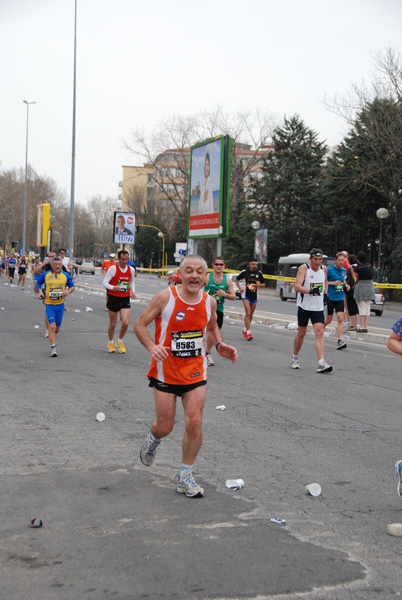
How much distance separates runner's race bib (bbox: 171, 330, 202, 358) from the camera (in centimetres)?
494

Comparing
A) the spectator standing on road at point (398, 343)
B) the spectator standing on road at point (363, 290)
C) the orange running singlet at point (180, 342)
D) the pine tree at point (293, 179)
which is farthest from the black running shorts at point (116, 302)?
the pine tree at point (293, 179)

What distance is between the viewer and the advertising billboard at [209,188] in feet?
96.6

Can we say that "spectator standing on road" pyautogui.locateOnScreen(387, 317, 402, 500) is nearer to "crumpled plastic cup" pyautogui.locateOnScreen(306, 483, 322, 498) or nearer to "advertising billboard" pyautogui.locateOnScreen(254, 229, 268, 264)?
"crumpled plastic cup" pyautogui.locateOnScreen(306, 483, 322, 498)

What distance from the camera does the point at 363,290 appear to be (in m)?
17.6

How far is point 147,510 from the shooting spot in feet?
14.4

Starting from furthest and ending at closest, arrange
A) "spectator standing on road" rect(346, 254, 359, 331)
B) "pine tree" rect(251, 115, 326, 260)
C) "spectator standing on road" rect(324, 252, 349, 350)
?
"pine tree" rect(251, 115, 326, 260), "spectator standing on road" rect(346, 254, 359, 331), "spectator standing on road" rect(324, 252, 349, 350)

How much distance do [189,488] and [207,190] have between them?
87.3 ft

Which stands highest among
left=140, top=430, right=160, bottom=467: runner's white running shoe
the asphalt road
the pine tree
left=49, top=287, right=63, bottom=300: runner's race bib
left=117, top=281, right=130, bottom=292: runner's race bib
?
the pine tree

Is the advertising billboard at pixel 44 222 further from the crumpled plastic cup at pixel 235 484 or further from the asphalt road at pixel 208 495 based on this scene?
the crumpled plastic cup at pixel 235 484

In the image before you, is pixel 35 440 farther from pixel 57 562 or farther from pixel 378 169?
pixel 378 169

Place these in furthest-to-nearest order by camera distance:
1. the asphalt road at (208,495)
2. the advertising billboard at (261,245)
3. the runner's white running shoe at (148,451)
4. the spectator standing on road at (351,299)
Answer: the advertising billboard at (261,245)
the spectator standing on road at (351,299)
the runner's white running shoe at (148,451)
the asphalt road at (208,495)

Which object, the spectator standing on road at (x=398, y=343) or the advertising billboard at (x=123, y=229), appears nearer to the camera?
the spectator standing on road at (x=398, y=343)

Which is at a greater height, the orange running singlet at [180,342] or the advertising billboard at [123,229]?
the advertising billboard at [123,229]

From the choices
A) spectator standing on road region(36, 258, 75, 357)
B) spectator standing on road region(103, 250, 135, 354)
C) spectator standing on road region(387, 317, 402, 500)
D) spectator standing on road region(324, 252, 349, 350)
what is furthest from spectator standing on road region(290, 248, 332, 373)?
spectator standing on road region(387, 317, 402, 500)
